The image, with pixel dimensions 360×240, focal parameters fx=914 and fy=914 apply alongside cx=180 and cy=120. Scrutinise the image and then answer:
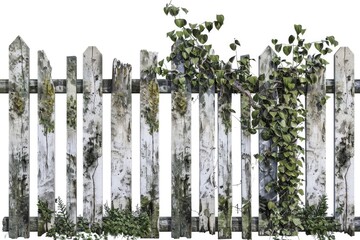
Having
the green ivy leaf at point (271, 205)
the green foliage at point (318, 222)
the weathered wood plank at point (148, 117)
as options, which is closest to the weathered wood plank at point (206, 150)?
the weathered wood plank at point (148, 117)

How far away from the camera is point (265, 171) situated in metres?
9.20

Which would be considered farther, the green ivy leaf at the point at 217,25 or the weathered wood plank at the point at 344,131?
the weathered wood plank at the point at 344,131

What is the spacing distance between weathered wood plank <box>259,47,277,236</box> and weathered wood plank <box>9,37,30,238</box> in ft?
7.70

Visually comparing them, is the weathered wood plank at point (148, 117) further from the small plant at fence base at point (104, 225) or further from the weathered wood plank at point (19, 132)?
the weathered wood plank at point (19, 132)

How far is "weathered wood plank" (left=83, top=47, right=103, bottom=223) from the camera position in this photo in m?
9.11

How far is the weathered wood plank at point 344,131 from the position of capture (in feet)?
30.1

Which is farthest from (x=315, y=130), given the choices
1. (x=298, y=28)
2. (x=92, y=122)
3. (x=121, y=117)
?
(x=92, y=122)

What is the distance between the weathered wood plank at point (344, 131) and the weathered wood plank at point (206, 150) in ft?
4.09

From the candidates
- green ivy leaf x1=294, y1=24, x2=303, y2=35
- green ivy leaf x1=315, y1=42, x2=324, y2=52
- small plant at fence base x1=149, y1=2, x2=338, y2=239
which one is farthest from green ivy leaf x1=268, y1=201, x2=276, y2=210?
green ivy leaf x1=294, y1=24, x2=303, y2=35

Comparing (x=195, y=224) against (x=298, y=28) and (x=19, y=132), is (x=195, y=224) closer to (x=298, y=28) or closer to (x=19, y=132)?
(x=19, y=132)

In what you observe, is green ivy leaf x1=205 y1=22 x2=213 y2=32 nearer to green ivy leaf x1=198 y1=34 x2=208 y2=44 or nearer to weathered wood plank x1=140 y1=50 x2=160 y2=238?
green ivy leaf x1=198 y1=34 x2=208 y2=44

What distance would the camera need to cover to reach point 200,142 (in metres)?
9.09

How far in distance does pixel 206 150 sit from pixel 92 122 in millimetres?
1171

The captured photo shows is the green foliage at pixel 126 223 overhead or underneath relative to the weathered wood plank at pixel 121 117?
underneath
